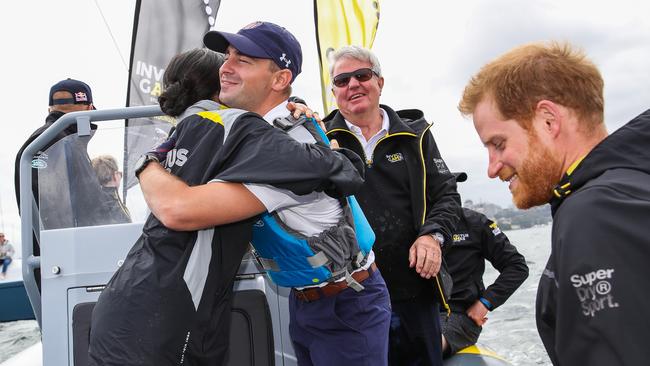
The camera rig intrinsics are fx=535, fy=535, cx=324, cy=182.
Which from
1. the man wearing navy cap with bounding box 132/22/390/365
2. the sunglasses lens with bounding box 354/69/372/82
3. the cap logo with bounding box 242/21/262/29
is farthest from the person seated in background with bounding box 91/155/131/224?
the sunglasses lens with bounding box 354/69/372/82

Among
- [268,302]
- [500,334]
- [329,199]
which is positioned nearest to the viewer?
[329,199]

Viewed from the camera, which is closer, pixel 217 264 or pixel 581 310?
pixel 581 310

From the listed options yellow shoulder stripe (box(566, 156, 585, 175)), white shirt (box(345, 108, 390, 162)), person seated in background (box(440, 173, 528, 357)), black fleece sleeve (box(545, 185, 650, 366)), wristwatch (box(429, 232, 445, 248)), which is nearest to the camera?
black fleece sleeve (box(545, 185, 650, 366))

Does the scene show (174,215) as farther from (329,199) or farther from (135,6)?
(135,6)

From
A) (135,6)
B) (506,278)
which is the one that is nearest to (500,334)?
(506,278)

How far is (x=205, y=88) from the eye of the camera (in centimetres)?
193

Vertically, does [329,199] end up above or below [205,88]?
below

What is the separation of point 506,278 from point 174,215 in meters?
3.12

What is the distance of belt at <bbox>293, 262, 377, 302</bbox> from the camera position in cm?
192

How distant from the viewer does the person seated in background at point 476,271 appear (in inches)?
148

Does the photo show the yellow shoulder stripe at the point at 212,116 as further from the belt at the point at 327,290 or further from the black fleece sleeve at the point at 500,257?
the black fleece sleeve at the point at 500,257

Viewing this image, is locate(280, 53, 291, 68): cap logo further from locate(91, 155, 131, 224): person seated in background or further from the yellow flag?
the yellow flag

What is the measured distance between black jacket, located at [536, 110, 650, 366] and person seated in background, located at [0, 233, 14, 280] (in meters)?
12.0

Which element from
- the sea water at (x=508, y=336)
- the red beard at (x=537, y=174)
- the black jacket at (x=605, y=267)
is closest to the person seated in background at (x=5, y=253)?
the sea water at (x=508, y=336)
